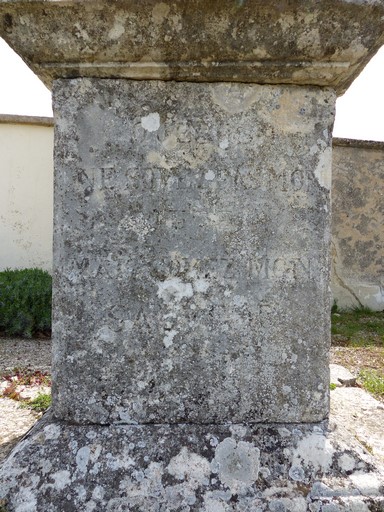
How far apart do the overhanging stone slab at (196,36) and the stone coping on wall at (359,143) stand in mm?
5699

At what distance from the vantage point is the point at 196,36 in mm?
1586

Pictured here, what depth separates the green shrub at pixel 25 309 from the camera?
5.41m

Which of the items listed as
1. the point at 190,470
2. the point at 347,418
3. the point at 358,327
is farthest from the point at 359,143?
the point at 190,470

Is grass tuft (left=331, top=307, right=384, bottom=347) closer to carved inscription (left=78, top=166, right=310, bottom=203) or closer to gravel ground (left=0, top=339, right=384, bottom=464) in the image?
gravel ground (left=0, top=339, right=384, bottom=464)

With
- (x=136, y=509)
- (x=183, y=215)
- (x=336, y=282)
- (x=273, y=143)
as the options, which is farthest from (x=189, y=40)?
(x=336, y=282)

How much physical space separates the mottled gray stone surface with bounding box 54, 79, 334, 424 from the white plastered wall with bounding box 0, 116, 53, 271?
5.93 meters

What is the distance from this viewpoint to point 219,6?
5.02 ft

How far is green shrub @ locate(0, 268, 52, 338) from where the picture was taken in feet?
17.7

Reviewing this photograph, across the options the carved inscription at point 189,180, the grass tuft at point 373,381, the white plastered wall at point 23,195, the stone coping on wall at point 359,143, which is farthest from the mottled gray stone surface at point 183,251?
the white plastered wall at point 23,195

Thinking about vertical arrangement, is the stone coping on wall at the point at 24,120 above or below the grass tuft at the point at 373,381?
above

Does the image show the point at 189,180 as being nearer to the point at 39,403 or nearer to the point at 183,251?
the point at 183,251

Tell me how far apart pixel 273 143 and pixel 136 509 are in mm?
1287

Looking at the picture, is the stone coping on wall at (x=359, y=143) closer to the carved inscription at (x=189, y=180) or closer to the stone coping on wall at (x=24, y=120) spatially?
the stone coping on wall at (x=24, y=120)

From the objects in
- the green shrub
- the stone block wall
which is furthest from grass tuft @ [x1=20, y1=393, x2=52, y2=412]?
the stone block wall
